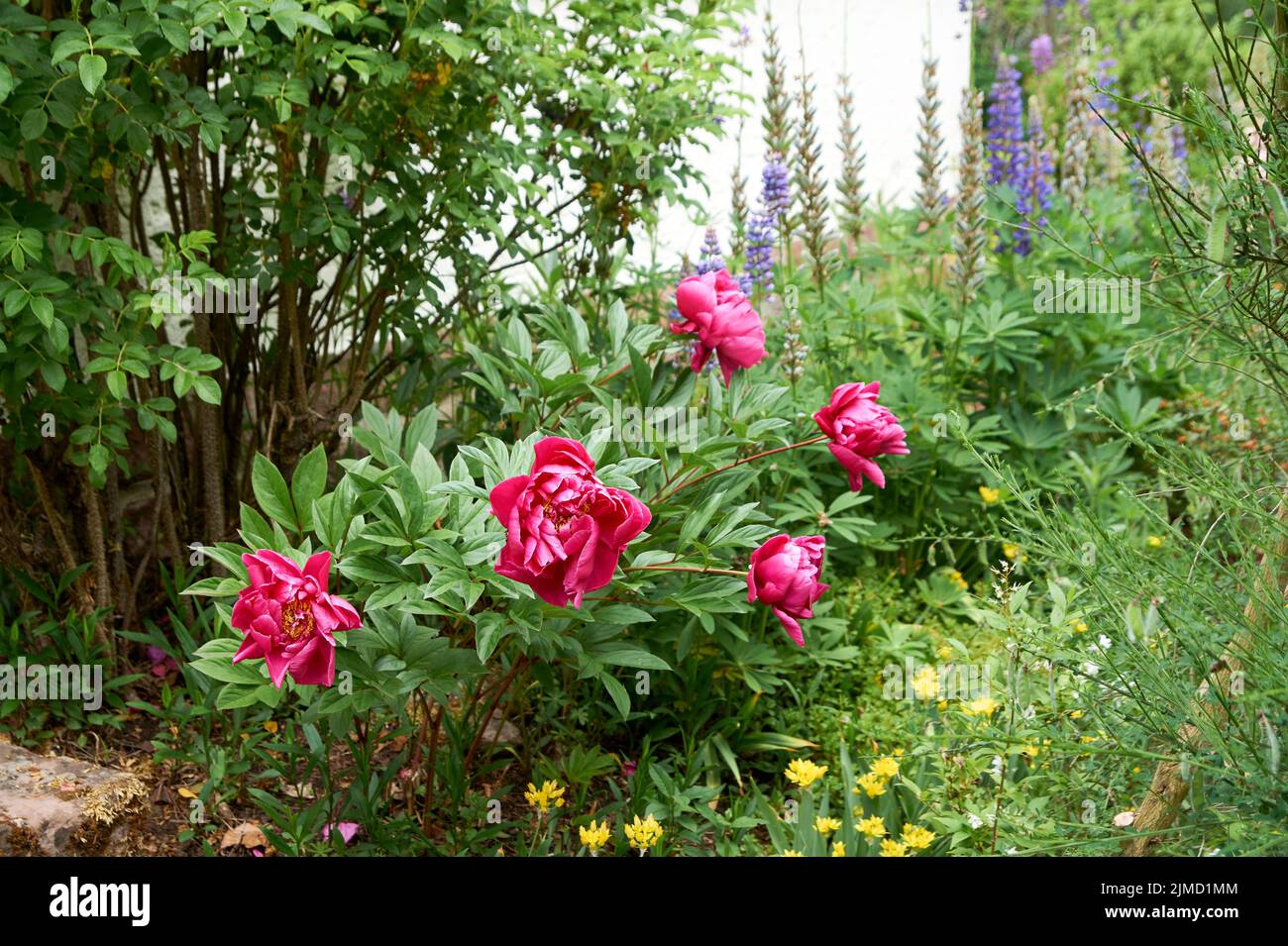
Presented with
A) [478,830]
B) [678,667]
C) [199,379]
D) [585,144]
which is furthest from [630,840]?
[585,144]

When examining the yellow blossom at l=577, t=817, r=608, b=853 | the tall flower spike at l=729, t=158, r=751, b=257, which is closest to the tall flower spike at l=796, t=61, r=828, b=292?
the tall flower spike at l=729, t=158, r=751, b=257

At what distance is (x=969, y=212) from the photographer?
3.45 m

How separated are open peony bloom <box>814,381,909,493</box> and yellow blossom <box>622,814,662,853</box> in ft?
2.62

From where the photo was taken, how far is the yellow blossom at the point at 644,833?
2338mm

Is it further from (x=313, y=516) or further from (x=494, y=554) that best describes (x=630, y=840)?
(x=313, y=516)

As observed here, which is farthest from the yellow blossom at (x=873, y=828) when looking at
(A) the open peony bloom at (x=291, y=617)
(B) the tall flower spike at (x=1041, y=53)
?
(B) the tall flower spike at (x=1041, y=53)

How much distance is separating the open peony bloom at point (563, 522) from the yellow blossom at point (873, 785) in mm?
978

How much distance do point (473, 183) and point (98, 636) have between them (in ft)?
4.80

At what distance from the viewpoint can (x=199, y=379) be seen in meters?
2.46

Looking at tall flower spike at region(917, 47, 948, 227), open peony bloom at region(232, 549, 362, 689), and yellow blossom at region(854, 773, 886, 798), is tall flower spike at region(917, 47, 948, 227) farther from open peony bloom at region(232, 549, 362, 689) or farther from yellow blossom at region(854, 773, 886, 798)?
open peony bloom at region(232, 549, 362, 689)

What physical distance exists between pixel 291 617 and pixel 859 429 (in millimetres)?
1096

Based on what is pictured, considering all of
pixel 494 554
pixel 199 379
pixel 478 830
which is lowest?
pixel 478 830

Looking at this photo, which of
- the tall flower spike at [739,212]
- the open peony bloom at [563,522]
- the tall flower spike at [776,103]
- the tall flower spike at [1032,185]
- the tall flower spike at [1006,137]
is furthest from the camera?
the tall flower spike at [1006,137]

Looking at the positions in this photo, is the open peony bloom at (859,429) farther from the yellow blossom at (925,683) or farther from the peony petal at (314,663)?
the peony petal at (314,663)
